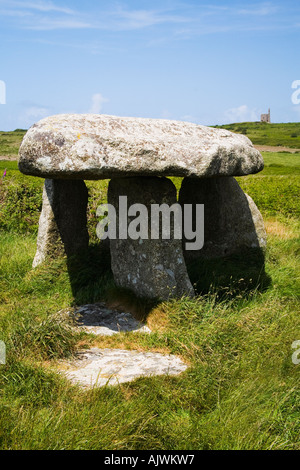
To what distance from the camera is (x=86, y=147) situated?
5.48 meters

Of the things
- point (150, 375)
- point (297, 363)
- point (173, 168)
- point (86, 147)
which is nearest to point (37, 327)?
point (150, 375)

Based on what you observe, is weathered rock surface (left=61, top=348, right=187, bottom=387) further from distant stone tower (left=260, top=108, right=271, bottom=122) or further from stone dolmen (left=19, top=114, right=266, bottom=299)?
distant stone tower (left=260, top=108, right=271, bottom=122)

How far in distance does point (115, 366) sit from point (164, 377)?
64 centimetres

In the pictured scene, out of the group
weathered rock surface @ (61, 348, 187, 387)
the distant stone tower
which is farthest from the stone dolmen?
the distant stone tower

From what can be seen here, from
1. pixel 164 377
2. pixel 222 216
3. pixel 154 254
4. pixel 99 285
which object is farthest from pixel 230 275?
pixel 164 377

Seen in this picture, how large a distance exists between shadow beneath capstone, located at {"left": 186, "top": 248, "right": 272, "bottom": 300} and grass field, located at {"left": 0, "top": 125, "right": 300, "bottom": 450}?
0.04 m

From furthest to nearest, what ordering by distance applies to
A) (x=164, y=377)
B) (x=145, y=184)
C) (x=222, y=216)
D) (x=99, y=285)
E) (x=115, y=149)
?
(x=222, y=216) < (x=99, y=285) < (x=145, y=184) < (x=115, y=149) < (x=164, y=377)

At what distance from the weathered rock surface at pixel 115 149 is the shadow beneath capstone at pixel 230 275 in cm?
178

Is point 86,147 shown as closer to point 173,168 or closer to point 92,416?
point 173,168

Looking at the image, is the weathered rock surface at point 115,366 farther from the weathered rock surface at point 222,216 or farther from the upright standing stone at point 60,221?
the weathered rock surface at point 222,216

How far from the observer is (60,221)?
823cm

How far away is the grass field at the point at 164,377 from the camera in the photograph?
3.94m

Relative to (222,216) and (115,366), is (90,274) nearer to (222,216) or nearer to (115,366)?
(222,216)

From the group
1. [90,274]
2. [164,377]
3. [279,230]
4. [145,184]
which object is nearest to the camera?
[164,377]
